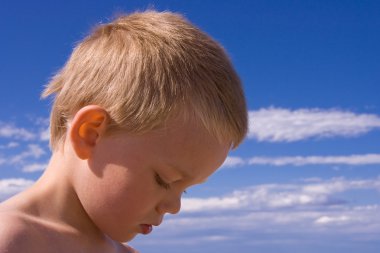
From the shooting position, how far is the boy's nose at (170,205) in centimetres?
271

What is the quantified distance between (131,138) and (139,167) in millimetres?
119

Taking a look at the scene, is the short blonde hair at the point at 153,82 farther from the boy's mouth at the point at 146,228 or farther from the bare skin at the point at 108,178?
the boy's mouth at the point at 146,228

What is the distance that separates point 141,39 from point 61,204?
2.50ft

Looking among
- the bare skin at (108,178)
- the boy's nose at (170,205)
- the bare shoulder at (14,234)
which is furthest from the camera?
the boy's nose at (170,205)

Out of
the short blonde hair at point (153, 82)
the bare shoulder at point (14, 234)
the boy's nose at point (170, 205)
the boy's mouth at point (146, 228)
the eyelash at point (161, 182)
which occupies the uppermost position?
the short blonde hair at point (153, 82)

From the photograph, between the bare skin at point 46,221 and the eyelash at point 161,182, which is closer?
the bare skin at point 46,221

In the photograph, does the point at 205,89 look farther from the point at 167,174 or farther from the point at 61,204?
the point at 61,204

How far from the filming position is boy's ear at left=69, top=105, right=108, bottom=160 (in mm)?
2605

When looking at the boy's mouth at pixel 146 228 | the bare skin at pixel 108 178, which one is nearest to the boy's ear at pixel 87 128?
the bare skin at pixel 108 178

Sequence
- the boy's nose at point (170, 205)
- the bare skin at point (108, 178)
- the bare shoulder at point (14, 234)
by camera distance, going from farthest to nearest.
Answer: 1. the boy's nose at point (170, 205)
2. the bare skin at point (108, 178)
3. the bare shoulder at point (14, 234)

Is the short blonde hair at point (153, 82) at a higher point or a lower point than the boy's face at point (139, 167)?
higher

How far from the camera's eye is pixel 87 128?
2.62m

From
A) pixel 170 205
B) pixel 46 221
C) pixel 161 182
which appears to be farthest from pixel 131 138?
pixel 46 221

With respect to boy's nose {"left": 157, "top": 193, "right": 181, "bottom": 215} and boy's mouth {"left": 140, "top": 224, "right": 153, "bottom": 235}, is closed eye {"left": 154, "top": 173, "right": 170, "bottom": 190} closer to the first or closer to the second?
boy's nose {"left": 157, "top": 193, "right": 181, "bottom": 215}
